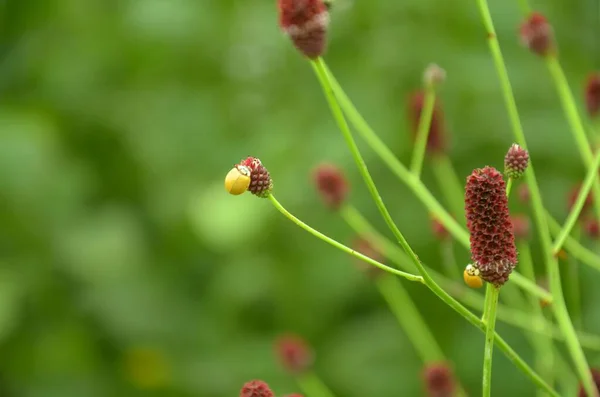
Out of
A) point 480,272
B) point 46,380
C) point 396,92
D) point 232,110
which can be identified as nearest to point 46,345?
point 46,380

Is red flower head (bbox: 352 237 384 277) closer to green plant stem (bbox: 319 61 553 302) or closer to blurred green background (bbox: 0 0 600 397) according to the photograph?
green plant stem (bbox: 319 61 553 302)

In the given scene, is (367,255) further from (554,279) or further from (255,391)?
(255,391)

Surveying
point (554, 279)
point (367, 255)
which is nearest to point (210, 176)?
point (367, 255)

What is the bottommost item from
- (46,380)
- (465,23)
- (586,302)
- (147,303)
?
(46,380)

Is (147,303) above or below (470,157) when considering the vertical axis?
below

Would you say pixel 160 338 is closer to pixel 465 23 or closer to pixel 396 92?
pixel 396 92

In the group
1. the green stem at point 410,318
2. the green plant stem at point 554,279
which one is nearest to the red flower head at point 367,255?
the green stem at point 410,318

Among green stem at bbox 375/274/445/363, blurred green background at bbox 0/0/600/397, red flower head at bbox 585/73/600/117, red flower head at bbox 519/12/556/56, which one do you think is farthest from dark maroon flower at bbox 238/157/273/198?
blurred green background at bbox 0/0/600/397
